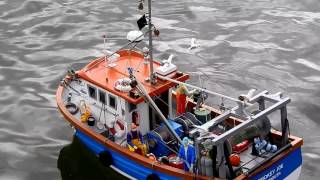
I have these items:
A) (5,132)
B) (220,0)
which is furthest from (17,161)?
(220,0)

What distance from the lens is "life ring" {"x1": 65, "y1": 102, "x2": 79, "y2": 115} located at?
736 inches

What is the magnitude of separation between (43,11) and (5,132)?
37.6ft

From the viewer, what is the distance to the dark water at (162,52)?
2105 cm

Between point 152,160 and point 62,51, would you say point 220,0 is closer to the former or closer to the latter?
point 62,51

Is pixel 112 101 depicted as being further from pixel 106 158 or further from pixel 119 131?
pixel 106 158

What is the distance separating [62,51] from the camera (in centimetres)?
2752

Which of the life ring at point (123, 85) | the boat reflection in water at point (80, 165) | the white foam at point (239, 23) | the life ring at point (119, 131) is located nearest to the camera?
the life ring at point (123, 85)

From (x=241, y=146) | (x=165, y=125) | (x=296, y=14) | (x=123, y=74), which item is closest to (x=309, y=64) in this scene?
(x=296, y=14)

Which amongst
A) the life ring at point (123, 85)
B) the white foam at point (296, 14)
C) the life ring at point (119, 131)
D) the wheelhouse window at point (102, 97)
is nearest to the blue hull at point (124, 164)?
the life ring at point (119, 131)

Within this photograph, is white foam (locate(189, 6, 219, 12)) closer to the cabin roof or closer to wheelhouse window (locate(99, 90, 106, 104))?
the cabin roof

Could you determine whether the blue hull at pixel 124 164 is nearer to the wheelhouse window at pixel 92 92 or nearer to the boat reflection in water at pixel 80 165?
the boat reflection in water at pixel 80 165

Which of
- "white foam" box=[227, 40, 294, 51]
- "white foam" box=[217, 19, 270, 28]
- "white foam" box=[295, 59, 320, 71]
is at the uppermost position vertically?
"white foam" box=[217, 19, 270, 28]

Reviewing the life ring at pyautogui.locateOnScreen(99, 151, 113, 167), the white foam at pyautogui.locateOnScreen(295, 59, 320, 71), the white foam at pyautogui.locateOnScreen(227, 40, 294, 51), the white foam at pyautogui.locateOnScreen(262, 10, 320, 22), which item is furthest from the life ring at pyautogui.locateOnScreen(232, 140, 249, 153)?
the white foam at pyautogui.locateOnScreen(262, 10, 320, 22)

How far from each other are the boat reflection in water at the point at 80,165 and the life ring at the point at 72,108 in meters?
1.21
